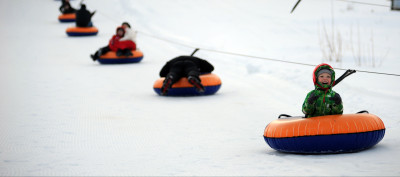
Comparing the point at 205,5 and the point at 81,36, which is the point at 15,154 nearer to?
the point at 81,36

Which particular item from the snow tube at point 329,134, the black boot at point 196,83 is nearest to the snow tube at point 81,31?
→ the black boot at point 196,83

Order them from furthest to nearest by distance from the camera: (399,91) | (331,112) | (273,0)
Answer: (273,0)
(399,91)
(331,112)

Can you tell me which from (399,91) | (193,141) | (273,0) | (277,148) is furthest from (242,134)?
(273,0)

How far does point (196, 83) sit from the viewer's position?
7945 millimetres

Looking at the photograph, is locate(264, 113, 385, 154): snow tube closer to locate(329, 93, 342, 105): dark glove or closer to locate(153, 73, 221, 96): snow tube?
locate(329, 93, 342, 105): dark glove

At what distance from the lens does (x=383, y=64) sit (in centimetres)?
995

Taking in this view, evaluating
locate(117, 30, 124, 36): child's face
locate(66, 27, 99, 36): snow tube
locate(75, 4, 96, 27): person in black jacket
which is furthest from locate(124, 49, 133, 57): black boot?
locate(66, 27, 99, 36): snow tube

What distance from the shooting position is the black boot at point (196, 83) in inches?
311

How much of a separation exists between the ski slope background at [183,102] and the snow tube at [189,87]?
0.11 metres

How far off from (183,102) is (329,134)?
355cm

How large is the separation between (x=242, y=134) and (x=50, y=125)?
2071mm

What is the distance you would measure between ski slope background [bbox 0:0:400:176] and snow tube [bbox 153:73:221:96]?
11 cm

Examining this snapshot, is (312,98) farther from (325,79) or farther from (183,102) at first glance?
(183,102)

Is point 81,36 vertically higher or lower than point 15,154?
lower
